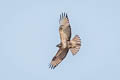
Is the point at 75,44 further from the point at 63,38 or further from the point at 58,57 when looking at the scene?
the point at 58,57

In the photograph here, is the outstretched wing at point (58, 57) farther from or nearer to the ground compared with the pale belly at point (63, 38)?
nearer to the ground

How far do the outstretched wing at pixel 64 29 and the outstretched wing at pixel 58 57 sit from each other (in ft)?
1.24

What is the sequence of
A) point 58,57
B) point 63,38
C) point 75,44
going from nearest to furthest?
point 75,44 → point 63,38 → point 58,57

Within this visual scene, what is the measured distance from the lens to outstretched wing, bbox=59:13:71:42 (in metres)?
11.2

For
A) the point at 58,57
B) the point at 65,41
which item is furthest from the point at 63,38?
the point at 58,57

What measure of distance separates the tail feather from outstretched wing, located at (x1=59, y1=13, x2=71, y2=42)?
202 mm

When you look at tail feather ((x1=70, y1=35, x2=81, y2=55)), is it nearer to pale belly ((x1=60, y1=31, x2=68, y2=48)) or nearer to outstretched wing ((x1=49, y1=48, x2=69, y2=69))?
pale belly ((x1=60, y1=31, x2=68, y2=48))

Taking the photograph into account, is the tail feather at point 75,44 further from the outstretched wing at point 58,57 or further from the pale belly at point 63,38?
the outstretched wing at point 58,57

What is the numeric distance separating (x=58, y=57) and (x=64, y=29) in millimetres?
887

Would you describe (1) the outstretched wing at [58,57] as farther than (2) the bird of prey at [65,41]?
Yes

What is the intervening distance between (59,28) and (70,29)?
31 cm

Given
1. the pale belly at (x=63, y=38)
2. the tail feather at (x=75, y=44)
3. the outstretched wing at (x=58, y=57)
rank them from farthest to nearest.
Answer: the outstretched wing at (x=58, y=57), the pale belly at (x=63, y=38), the tail feather at (x=75, y=44)

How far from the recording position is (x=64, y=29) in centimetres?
1127

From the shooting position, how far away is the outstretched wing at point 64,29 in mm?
11234
